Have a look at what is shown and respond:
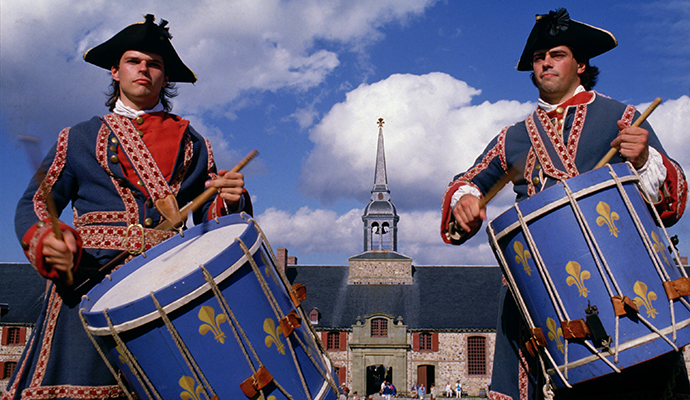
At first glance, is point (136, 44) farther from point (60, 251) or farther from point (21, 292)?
point (21, 292)

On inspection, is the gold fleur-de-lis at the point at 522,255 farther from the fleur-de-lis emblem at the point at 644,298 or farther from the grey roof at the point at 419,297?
the grey roof at the point at 419,297

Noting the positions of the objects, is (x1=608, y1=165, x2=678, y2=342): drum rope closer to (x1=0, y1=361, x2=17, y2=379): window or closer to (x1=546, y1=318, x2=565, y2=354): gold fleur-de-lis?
(x1=546, y1=318, x2=565, y2=354): gold fleur-de-lis

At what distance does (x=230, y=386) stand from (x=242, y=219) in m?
0.83

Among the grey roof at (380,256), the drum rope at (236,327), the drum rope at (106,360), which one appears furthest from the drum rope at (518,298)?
the grey roof at (380,256)

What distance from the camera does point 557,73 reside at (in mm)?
3432

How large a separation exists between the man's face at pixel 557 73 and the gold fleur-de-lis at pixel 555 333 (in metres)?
1.39

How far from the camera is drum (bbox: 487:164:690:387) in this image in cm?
256

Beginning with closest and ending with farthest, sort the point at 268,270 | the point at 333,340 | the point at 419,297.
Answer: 1. the point at 268,270
2. the point at 333,340
3. the point at 419,297

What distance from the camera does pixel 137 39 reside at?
344cm

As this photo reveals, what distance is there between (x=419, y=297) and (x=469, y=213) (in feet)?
116

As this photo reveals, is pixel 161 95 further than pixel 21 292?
No

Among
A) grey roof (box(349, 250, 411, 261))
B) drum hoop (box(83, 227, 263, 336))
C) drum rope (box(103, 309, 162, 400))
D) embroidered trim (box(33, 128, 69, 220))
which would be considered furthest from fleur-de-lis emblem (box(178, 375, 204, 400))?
grey roof (box(349, 250, 411, 261))

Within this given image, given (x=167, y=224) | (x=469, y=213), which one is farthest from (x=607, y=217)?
(x=167, y=224)

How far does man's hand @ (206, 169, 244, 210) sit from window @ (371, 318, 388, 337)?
33.2 meters
